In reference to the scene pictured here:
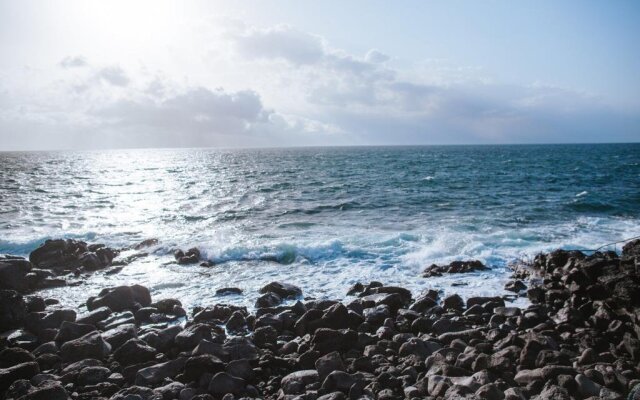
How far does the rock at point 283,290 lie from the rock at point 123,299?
127 inches

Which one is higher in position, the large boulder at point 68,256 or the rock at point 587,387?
the rock at point 587,387

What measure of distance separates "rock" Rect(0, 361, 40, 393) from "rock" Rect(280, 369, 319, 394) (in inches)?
170

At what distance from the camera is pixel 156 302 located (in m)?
10.9

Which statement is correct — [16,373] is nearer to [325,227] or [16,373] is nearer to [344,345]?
[344,345]

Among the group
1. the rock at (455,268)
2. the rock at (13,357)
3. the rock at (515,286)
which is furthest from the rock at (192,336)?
the rock at (515,286)

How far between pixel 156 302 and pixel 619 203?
2765cm

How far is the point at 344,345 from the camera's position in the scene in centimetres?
796

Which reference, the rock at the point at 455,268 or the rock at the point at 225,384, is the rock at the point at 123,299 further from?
the rock at the point at 455,268

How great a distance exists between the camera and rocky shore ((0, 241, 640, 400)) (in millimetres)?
6238

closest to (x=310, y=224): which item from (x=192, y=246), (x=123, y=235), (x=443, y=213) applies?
(x=192, y=246)

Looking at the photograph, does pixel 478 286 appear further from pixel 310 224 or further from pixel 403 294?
pixel 310 224

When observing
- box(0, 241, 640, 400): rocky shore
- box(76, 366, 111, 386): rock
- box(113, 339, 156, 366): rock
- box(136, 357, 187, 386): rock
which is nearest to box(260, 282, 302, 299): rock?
box(0, 241, 640, 400): rocky shore

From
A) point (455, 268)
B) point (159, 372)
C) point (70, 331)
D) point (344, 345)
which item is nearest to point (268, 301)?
point (344, 345)

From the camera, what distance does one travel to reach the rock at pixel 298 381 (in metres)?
6.49
